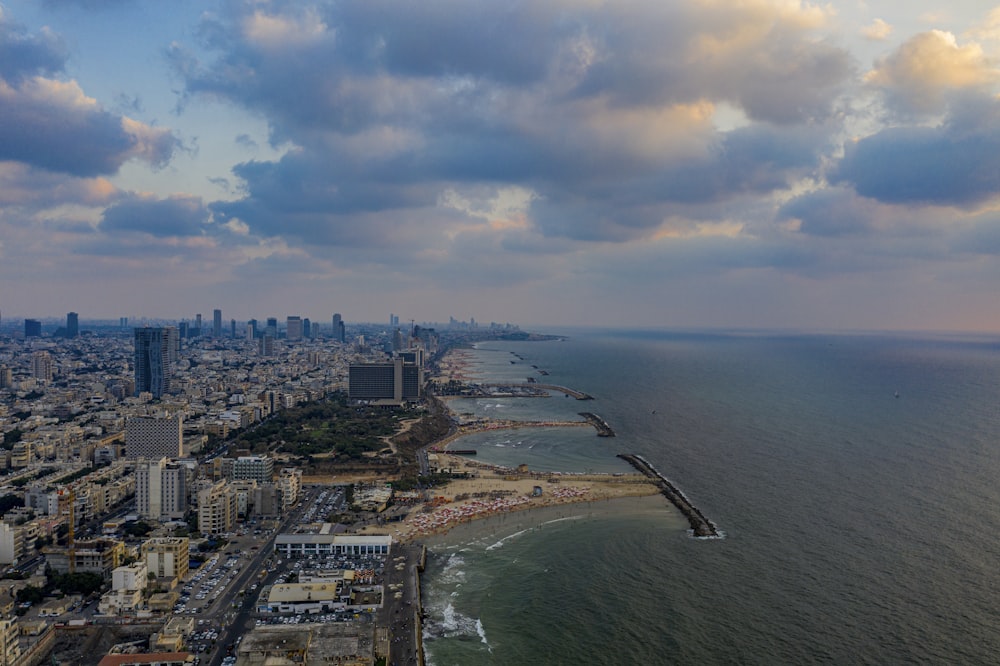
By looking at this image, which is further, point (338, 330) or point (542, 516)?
point (338, 330)

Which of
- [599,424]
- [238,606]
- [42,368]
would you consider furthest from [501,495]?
[42,368]

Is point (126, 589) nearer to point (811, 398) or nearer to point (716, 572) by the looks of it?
point (716, 572)

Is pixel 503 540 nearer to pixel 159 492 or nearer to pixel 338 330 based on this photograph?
pixel 159 492

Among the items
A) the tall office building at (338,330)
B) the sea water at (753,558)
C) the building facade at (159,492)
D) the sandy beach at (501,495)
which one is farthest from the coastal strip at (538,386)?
the tall office building at (338,330)

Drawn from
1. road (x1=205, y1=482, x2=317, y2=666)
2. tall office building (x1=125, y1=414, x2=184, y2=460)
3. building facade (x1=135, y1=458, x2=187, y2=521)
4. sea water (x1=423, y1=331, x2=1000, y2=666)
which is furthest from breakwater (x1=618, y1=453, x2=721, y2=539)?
tall office building (x1=125, y1=414, x2=184, y2=460)

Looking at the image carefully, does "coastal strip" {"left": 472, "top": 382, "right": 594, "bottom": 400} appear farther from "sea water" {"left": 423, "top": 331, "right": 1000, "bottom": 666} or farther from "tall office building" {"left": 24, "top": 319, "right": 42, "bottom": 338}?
"tall office building" {"left": 24, "top": 319, "right": 42, "bottom": 338}

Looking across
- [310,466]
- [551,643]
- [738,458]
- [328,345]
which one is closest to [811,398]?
[738,458]
